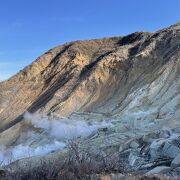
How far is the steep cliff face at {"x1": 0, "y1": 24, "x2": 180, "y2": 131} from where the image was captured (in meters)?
33.0

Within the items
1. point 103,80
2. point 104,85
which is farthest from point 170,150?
point 103,80

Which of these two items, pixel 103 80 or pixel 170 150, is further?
pixel 103 80

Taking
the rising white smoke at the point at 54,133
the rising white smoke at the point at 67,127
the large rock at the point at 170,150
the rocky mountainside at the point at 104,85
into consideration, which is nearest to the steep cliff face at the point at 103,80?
the rocky mountainside at the point at 104,85

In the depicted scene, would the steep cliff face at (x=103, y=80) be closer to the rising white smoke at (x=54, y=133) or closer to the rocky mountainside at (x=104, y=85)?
the rocky mountainside at (x=104, y=85)

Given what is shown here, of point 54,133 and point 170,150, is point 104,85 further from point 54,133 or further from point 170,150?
point 170,150

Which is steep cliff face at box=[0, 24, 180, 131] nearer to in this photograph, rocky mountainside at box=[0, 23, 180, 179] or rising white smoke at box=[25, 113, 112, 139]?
rocky mountainside at box=[0, 23, 180, 179]

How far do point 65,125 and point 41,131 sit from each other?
98.6 inches

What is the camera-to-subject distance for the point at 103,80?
129 ft

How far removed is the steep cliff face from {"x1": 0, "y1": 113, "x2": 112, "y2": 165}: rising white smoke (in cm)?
170

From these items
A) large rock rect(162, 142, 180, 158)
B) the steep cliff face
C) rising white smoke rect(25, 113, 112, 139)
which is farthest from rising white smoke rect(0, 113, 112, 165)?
large rock rect(162, 142, 180, 158)

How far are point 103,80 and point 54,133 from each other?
7.68 metres

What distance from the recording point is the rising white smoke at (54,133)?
99.0 feet

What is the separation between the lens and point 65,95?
39.7m

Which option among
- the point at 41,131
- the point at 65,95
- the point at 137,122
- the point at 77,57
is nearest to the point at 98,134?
the point at 137,122
